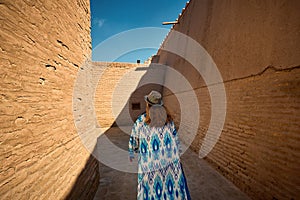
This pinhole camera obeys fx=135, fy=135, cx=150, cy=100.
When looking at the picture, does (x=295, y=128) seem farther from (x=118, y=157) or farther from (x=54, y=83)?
(x=118, y=157)

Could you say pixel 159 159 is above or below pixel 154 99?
below

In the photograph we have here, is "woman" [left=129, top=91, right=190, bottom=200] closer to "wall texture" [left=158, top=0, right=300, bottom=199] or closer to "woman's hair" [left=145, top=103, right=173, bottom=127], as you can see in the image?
"woman's hair" [left=145, top=103, right=173, bottom=127]

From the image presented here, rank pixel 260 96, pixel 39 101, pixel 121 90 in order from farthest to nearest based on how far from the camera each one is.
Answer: pixel 121 90 < pixel 260 96 < pixel 39 101

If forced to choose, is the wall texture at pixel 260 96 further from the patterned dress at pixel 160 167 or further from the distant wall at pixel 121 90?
the distant wall at pixel 121 90

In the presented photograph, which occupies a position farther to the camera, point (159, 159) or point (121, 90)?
point (121, 90)

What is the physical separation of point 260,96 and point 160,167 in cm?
235

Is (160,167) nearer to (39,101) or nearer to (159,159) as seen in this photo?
(159,159)

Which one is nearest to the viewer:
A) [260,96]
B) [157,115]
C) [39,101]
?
[39,101]

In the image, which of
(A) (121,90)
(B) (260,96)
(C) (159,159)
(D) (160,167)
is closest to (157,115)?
(C) (159,159)

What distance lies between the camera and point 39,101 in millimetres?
1525

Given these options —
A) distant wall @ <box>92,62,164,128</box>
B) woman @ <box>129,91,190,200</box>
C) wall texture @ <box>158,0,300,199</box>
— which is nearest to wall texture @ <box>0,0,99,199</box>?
woman @ <box>129,91,190,200</box>

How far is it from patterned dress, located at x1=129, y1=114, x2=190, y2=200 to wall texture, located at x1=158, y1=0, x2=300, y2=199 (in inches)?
65.8

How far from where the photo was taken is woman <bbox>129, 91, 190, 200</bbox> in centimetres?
195

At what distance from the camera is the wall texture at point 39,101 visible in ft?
3.79
